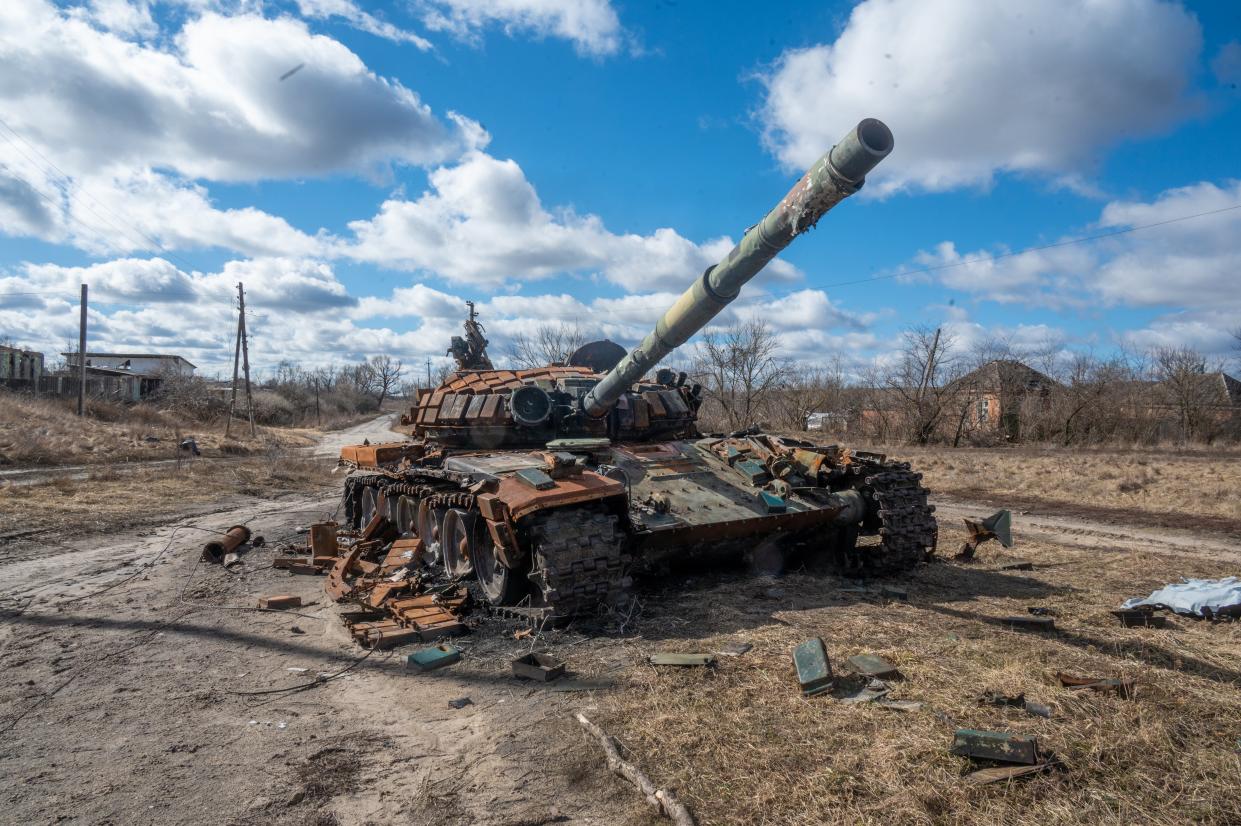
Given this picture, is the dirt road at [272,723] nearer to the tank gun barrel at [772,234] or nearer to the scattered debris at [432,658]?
the scattered debris at [432,658]

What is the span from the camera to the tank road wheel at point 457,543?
26.5 feet

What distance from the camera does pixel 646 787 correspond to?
12.7 feet

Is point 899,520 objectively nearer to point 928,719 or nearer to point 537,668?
point 928,719

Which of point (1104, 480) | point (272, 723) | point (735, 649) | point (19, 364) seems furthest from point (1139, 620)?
point (19, 364)

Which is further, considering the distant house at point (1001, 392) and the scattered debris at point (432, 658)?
the distant house at point (1001, 392)

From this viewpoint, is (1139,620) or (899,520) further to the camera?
(899,520)

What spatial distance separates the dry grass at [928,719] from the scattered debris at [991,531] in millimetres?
1259

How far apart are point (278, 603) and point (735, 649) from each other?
4.86 meters

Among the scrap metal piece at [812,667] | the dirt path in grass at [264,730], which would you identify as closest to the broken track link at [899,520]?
the scrap metal piece at [812,667]

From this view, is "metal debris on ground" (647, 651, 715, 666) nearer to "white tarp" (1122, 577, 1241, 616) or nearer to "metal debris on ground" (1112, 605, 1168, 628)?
"metal debris on ground" (1112, 605, 1168, 628)

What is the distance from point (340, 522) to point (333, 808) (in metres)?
12.1

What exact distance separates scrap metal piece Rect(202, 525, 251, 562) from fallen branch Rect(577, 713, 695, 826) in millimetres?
8278

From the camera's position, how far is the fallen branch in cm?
360

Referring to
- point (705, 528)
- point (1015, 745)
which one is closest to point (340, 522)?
point (705, 528)
